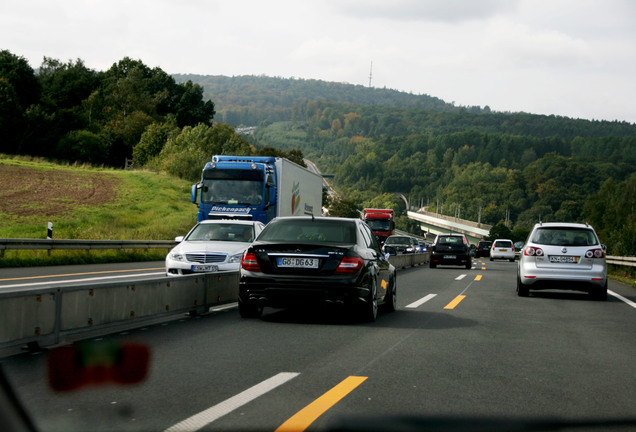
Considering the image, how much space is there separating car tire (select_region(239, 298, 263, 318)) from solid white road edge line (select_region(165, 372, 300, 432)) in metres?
4.11

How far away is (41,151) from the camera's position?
280 ft

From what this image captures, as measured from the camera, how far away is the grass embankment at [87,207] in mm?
29750

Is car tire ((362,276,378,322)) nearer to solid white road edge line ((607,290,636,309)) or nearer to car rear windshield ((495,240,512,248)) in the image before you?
solid white road edge line ((607,290,636,309))

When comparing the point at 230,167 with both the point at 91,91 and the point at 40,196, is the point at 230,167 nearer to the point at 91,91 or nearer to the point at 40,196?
the point at 40,196

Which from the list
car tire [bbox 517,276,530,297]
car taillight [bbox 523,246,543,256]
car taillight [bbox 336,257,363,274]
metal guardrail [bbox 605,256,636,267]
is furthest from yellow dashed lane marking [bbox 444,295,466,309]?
metal guardrail [bbox 605,256,636,267]

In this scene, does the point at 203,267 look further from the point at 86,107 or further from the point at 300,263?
the point at 86,107

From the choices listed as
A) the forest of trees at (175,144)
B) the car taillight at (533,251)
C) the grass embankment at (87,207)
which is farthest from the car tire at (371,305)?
the forest of trees at (175,144)

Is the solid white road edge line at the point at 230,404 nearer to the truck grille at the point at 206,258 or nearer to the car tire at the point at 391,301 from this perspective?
the car tire at the point at 391,301

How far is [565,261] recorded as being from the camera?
16.6 meters

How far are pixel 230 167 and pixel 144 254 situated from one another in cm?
637

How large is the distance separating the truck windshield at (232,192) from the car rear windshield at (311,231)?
13.8 meters

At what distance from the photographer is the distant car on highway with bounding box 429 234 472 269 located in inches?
1315

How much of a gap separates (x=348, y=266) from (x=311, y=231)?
1.08m

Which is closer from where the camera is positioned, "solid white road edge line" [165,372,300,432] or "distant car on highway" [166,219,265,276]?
"solid white road edge line" [165,372,300,432]
